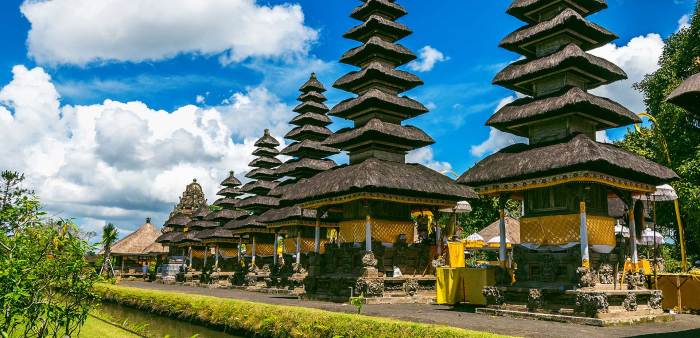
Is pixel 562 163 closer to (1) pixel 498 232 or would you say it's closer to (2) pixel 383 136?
(2) pixel 383 136

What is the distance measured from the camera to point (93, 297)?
9.49 metres

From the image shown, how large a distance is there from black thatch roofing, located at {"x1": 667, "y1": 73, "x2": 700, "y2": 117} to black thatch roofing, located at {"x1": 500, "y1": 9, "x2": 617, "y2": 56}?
10.2 m

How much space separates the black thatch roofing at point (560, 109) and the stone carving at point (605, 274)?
5195 millimetres

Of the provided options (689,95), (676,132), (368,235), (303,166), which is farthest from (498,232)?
(689,95)

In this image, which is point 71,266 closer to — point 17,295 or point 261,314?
point 17,295

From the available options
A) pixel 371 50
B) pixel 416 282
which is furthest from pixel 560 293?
pixel 371 50

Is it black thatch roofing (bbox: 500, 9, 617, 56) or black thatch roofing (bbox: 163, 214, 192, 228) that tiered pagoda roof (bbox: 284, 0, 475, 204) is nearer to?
black thatch roofing (bbox: 500, 9, 617, 56)

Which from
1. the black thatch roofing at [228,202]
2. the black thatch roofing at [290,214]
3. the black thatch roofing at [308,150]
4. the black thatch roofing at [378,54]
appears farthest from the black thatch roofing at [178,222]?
the black thatch roofing at [378,54]

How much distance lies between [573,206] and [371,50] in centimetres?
1456

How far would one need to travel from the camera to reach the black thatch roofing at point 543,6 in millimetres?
21188

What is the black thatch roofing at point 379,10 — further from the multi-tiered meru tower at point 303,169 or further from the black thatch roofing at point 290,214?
the black thatch roofing at point 290,214

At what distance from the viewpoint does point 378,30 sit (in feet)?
98.0

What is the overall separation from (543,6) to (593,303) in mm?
11788

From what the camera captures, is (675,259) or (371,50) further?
(675,259)
